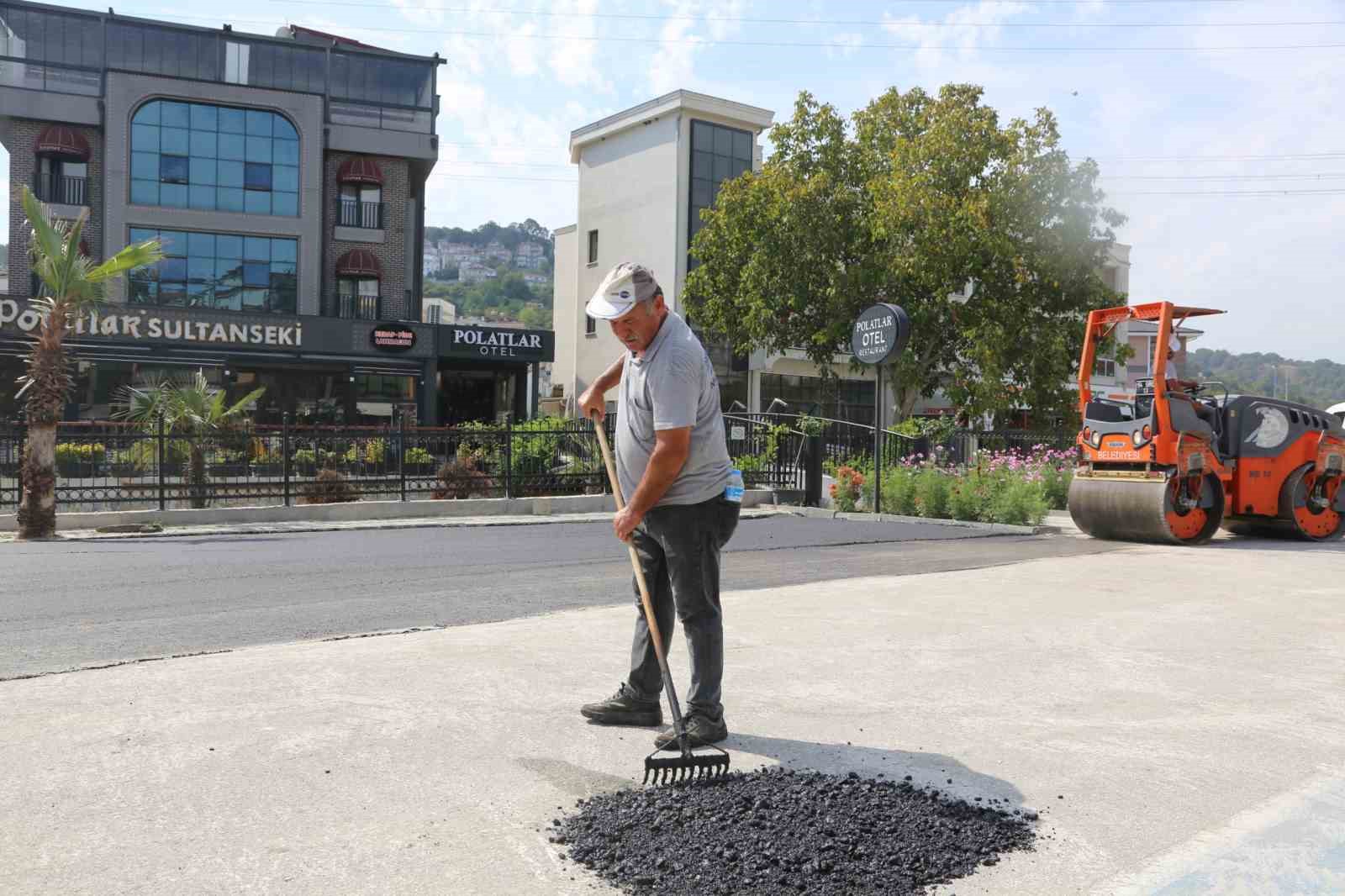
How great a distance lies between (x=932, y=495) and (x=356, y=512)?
8860mm

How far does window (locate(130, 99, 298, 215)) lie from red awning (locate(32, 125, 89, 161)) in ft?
5.36

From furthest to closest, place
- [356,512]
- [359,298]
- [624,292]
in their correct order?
1. [359,298]
2. [356,512]
3. [624,292]

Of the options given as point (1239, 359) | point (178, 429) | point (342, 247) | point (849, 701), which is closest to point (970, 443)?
point (178, 429)

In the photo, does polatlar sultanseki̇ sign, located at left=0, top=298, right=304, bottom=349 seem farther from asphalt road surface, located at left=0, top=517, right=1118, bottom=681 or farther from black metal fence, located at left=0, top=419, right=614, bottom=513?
asphalt road surface, located at left=0, top=517, right=1118, bottom=681

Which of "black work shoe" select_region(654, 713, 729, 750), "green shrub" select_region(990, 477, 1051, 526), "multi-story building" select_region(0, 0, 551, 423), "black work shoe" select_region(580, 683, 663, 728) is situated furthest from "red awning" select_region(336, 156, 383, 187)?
"black work shoe" select_region(654, 713, 729, 750)

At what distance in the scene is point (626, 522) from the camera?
4.20m

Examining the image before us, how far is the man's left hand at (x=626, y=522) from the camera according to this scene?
13.7 feet

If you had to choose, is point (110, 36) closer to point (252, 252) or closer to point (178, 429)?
point (252, 252)

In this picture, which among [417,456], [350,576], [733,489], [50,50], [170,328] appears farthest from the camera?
[50,50]

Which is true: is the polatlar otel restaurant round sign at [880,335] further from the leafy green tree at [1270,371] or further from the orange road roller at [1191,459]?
the leafy green tree at [1270,371]

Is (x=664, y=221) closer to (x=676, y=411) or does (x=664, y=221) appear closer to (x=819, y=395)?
(x=819, y=395)

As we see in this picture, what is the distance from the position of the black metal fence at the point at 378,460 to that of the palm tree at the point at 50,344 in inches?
42.0

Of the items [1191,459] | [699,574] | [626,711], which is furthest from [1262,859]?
[1191,459]

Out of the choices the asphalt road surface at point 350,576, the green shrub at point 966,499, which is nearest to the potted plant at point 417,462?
the asphalt road surface at point 350,576
